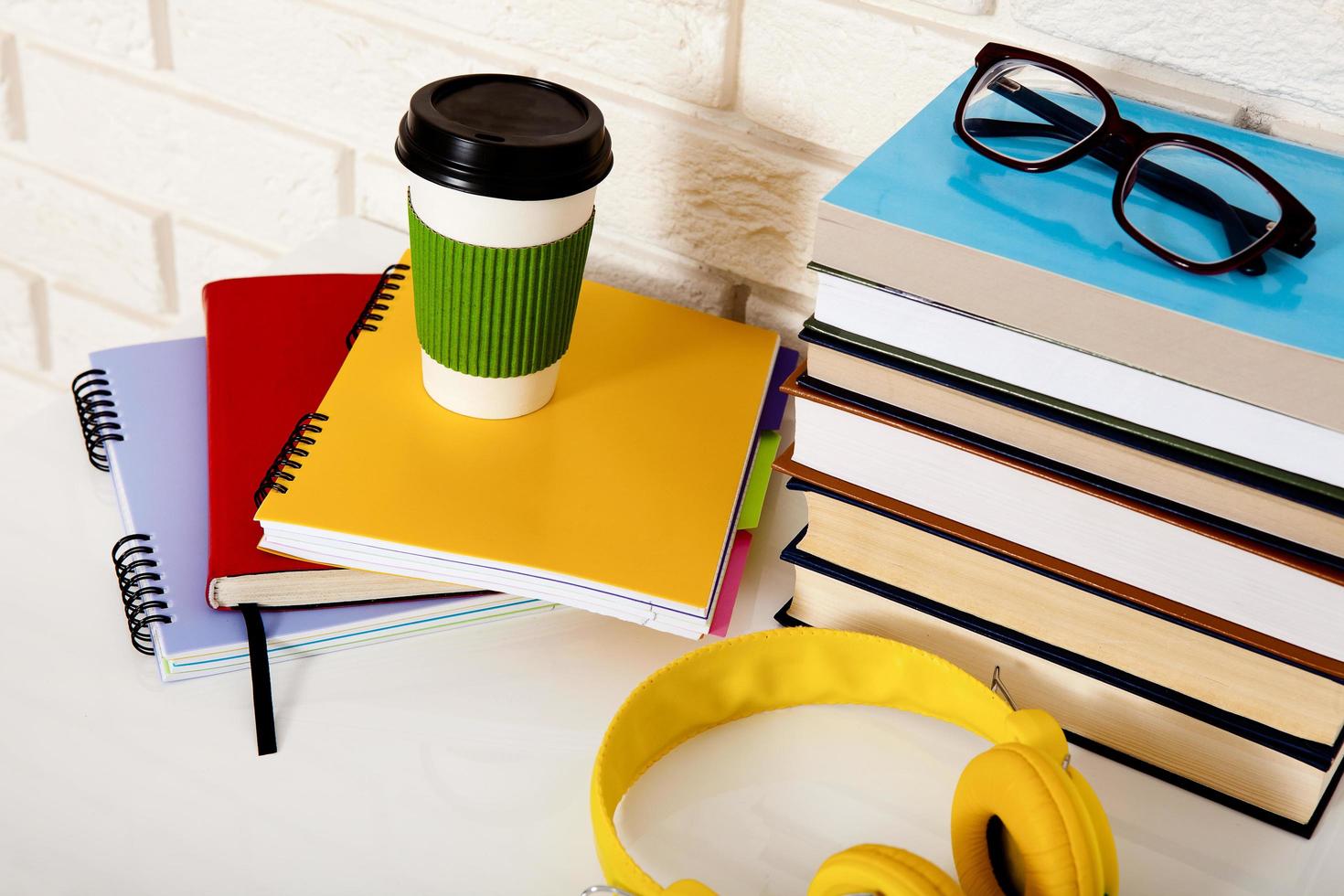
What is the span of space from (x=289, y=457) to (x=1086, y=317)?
1.23 feet

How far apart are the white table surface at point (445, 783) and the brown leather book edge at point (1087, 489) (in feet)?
0.48

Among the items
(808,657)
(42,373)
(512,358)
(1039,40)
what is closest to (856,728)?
(808,657)

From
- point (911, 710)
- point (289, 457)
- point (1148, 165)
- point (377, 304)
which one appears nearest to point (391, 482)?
point (289, 457)

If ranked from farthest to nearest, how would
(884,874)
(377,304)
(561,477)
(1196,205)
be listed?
(377,304) → (561,477) → (1196,205) → (884,874)

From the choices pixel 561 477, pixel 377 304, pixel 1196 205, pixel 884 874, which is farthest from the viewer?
pixel 377 304

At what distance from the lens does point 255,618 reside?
0.55 meters

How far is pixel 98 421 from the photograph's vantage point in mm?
667

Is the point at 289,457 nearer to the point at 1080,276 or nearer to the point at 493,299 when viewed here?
the point at 493,299

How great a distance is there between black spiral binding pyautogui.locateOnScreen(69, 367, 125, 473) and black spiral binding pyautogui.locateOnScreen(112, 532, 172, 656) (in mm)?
79

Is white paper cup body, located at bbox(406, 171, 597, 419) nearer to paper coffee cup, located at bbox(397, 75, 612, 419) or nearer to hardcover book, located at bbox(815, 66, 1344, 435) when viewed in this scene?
paper coffee cup, located at bbox(397, 75, 612, 419)

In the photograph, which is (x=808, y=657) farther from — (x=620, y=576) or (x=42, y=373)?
(x=42, y=373)

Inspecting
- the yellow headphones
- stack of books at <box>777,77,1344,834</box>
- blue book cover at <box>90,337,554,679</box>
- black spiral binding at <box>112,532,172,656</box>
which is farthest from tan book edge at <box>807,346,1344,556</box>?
black spiral binding at <box>112,532,172,656</box>

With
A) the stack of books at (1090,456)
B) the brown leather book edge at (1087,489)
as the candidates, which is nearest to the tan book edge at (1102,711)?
the stack of books at (1090,456)

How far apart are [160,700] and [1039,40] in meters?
0.54
